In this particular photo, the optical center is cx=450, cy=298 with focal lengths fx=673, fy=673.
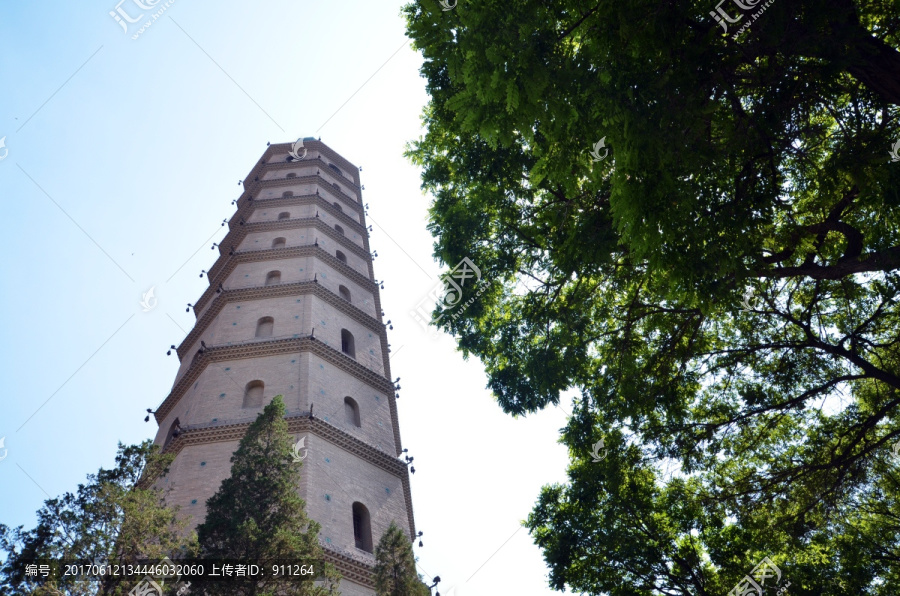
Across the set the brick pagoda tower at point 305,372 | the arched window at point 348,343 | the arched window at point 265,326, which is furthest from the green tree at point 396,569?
the arched window at point 265,326

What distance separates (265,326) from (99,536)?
10186 millimetres

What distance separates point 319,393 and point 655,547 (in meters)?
9.03

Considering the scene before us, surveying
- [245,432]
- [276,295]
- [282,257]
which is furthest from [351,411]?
[282,257]

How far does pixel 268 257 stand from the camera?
71.9ft

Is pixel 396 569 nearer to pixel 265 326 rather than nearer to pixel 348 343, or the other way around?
pixel 348 343

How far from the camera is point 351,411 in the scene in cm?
1786

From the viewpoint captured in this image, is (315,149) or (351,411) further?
(315,149)

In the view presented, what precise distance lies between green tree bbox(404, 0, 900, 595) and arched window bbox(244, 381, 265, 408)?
7.49 m

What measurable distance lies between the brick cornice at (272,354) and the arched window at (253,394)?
964 mm

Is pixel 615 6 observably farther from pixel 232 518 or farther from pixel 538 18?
pixel 232 518

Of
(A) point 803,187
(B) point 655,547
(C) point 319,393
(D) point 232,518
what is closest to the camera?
(A) point 803,187

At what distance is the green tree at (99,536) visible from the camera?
8950 mm

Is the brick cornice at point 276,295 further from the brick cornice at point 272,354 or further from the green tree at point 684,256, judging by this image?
the green tree at point 684,256

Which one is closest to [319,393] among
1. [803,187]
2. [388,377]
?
[388,377]
